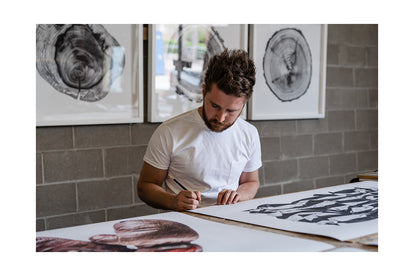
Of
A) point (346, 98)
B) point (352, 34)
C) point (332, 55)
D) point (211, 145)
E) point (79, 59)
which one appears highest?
point (352, 34)

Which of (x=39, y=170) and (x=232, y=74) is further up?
(x=232, y=74)

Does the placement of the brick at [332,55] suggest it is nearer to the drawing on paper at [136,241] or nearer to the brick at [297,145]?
the brick at [297,145]

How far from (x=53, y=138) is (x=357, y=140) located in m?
2.74

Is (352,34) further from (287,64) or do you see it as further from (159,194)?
(159,194)

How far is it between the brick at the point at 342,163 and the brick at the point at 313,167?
73mm

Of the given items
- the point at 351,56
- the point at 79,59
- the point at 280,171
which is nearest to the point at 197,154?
Result: the point at 79,59

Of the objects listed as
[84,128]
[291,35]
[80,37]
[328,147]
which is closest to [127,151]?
[84,128]

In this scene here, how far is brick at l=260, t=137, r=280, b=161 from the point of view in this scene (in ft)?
12.3

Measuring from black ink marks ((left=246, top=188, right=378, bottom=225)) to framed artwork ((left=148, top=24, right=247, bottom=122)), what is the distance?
1378 mm

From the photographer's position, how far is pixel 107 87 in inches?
115

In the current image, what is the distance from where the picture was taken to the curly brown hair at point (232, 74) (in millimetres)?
1960

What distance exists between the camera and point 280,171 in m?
3.90

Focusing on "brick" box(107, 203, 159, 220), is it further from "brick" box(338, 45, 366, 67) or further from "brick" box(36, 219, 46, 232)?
"brick" box(338, 45, 366, 67)

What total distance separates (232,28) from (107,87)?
101cm
